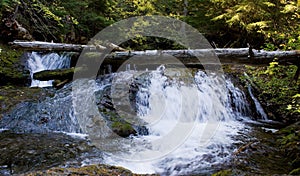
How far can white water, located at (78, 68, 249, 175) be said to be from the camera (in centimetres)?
453

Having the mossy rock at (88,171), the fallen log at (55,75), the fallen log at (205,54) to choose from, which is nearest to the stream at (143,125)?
the fallen log at (55,75)

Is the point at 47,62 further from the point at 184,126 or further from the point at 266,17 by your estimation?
the point at 266,17

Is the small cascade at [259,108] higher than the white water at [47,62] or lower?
lower

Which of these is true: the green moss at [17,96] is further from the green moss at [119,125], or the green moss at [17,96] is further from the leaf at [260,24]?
the leaf at [260,24]

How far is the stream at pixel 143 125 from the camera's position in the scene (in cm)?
445

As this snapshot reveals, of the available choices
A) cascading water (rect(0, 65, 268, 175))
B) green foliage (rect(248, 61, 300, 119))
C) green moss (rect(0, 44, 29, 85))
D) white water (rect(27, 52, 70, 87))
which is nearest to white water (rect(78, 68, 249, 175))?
cascading water (rect(0, 65, 268, 175))

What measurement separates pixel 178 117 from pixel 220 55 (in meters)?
2.11

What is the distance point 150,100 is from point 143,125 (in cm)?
134

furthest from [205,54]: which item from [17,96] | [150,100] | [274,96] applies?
[17,96]

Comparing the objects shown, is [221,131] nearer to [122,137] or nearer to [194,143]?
[194,143]

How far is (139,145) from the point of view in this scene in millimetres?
5391

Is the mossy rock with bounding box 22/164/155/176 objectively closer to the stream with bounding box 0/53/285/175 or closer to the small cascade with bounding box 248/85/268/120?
the stream with bounding box 0/53/285/175

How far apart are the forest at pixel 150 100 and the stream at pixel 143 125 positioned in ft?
0.11

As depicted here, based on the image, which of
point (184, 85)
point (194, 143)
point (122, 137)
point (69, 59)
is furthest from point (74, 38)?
point (194, 143)
